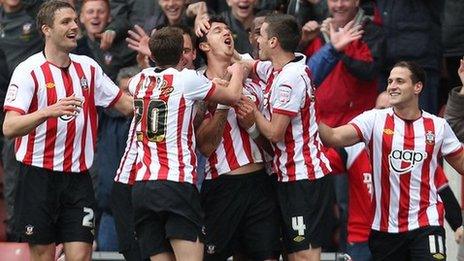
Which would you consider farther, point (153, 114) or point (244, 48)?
point (244, 48)

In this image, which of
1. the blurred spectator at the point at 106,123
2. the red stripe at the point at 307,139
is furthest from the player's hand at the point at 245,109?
the blurred spectator at the point at 106,123

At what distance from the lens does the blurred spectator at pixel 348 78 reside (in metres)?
14.5

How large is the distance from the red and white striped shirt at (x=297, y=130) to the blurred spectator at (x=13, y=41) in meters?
3.76

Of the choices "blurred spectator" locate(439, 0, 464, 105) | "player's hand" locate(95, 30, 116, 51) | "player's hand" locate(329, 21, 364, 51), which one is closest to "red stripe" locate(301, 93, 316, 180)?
"player's hand" locate(329, 21, 364, 51)

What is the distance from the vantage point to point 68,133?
12383 mm

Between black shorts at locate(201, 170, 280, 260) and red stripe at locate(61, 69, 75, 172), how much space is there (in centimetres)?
113

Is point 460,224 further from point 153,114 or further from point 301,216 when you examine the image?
point 153,114

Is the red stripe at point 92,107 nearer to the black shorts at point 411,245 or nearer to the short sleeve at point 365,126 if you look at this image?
the short sleeve at point 365,126

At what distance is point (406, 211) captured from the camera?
1246 centimetres

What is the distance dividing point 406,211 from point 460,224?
61 cm

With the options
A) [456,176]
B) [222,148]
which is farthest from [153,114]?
[456,176]

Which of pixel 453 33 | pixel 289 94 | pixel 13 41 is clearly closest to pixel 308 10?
pixel 453 33

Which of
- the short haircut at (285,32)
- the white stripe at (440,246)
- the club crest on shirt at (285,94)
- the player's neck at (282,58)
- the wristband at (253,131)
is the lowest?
the white stripe at (440,246)

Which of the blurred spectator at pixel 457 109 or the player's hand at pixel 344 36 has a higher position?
the player's hand at pixel 344 36
